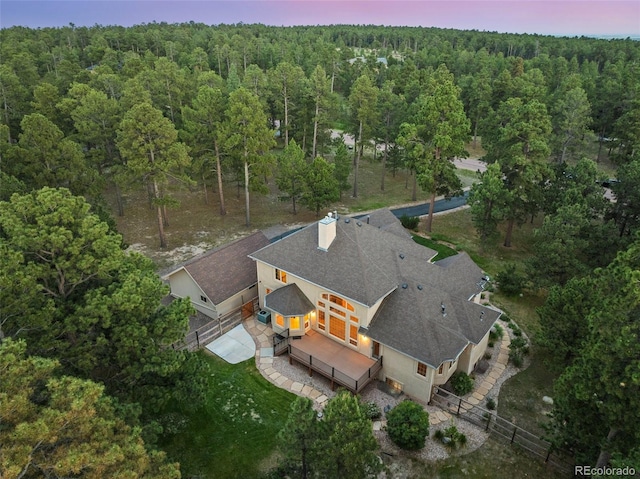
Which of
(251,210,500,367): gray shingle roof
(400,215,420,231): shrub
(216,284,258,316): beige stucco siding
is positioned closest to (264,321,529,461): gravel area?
(251,210,500,367): gray shingle roof

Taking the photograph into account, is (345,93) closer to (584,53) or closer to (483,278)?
(584,53)

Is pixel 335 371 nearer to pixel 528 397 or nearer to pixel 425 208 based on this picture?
pixel 528 397

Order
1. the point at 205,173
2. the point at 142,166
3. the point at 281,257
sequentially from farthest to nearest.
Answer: the point at 205,173
the point at 142,166
the point at 281,257

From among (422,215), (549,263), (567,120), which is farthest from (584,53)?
(549,263)

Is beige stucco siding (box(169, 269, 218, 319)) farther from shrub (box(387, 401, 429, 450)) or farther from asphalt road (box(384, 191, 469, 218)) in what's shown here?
asphalt road (box(384, 191, 469, 218))

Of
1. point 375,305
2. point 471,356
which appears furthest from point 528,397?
point 375,305

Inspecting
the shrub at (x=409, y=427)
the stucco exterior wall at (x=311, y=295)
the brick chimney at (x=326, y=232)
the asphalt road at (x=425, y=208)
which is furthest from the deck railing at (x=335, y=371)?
the asphalt road at (x=425, y=208)

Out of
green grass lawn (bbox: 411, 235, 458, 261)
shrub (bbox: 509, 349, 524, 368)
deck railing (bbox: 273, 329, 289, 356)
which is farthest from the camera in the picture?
green grass lawn (bbox: 411, 235, 458, 261)

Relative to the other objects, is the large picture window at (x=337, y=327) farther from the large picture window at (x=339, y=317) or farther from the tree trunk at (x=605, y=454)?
the tree trunk at (x=605, y=454)
